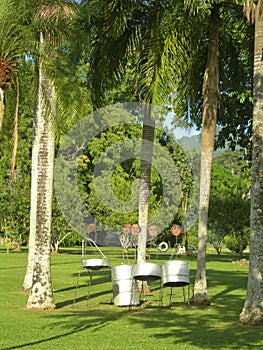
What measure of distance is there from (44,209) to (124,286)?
246 centimetres

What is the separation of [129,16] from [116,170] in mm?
31722

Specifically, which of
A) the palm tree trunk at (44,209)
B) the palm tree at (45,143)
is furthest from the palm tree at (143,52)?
the palm tree trunk at (44,209)

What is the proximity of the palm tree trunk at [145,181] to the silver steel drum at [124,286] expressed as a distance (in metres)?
2.78

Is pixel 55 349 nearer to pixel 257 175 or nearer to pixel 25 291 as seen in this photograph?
pixel 257 175

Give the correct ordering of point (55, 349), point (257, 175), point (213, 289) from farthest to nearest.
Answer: point (213, 289), point (257, 175), point (55, 349)

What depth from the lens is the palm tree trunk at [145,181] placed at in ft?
64.7

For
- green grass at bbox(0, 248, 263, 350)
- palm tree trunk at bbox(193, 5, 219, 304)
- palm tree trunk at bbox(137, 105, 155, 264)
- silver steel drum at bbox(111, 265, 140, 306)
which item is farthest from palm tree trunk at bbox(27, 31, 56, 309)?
palm tree trunk at bbox(137, 105, 155, 264)

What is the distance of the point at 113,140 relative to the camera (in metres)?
49.6

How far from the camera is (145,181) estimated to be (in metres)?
20.5

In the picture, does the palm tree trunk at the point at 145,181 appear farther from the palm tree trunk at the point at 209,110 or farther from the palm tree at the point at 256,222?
the palm tree at the point at 256,222

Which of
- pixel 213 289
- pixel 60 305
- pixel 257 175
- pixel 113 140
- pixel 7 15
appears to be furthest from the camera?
pixel 113 140

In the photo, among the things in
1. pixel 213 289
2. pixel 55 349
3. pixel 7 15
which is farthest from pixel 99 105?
pixel 55 349

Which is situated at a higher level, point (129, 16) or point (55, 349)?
point (129, 16)

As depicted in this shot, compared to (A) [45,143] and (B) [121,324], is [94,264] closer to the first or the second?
(A) [45,143]
